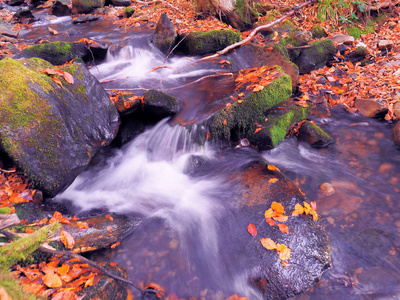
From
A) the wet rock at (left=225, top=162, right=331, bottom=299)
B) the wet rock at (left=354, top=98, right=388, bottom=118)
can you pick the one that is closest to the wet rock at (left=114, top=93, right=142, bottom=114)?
the wet rock at (left=225, top=162, right=331, bottom=299)

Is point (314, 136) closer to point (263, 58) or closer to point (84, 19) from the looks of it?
point (263, 58)

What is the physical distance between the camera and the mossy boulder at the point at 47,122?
10.9ft

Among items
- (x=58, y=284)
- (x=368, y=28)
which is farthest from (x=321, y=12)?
(x=58, y=284)

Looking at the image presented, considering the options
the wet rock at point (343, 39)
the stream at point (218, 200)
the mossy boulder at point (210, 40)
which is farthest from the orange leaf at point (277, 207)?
the wet rock at point (343, 39)

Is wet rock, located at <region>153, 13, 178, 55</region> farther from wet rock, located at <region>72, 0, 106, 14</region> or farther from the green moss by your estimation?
the green moss

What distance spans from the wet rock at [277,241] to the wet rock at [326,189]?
82 cm

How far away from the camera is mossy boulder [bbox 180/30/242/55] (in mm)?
7629

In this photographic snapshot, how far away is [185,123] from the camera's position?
16.7 feet

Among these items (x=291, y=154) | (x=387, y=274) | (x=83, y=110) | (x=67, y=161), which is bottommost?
(x=387, y=274)

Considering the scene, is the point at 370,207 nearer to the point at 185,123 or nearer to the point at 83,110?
the point at 185,123

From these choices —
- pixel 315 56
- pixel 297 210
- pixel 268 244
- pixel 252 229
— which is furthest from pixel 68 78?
pixel 315 56

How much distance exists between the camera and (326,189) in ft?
13.9

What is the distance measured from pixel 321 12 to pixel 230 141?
311 inches

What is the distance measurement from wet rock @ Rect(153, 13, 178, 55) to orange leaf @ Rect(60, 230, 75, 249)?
6.83 m
